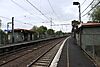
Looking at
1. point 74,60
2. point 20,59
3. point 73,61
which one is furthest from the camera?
point 20,59

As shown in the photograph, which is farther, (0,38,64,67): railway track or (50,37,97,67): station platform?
(0,38,64,67): railway track

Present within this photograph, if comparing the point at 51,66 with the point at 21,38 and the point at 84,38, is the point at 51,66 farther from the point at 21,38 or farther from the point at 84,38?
the point at 21,38

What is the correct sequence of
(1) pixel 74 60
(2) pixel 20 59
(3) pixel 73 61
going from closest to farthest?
1. (3) pixel 73 61
2. (1) pixel 74 60
3. (2) pixel 20 59

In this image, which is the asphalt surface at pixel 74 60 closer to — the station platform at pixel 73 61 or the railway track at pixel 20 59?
the station platform at pixel 73 61

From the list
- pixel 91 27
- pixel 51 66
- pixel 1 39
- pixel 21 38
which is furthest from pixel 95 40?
pixel 21 38

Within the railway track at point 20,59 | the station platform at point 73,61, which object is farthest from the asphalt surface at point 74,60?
the railway track at point 20,59

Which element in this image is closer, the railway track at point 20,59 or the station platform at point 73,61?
the station platform at point 73,61

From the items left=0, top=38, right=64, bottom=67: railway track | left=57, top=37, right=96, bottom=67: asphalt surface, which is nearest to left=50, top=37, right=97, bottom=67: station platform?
left=57, top=37, right=96, bottom=67: asphalt surface

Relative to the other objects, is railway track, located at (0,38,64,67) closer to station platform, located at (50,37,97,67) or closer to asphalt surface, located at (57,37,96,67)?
station platform, located at (50,37,97,67)

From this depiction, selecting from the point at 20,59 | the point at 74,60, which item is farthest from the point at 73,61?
the point at 20,59

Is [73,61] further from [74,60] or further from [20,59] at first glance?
[20,59]

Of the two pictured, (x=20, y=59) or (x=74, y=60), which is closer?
(x=74, y=60)

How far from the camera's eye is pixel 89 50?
28031 millimetres

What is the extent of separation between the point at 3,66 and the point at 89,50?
43.0 feet
